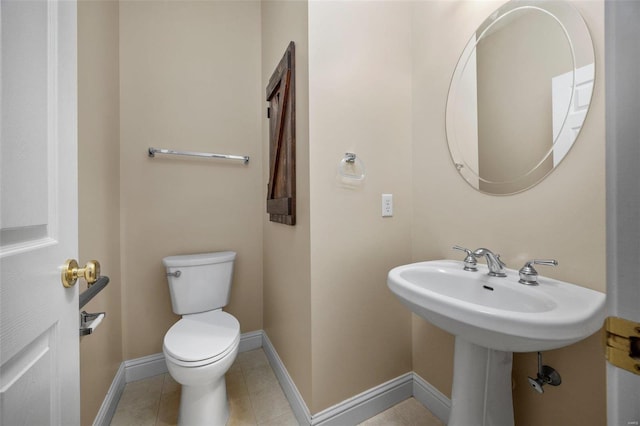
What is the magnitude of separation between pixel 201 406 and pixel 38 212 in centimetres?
114

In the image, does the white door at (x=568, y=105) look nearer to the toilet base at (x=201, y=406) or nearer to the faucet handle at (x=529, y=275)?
the faucet handle at (x=529, y=275)

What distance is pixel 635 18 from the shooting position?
0.92 ft

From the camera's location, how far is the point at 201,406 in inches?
45.8

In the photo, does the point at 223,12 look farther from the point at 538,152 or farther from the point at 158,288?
the point at 538,152

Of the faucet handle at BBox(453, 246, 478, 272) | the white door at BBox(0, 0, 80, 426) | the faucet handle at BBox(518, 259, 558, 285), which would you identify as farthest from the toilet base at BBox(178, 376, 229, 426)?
the faucet handle at BBox(518, 259, 558, 285)

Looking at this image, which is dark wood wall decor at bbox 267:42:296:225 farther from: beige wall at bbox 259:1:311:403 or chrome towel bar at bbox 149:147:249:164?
chrome towel bar at bbox 149:147:249:164

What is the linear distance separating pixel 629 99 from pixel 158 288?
208 centimetres

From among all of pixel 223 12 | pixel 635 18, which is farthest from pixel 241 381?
pixel 223 12

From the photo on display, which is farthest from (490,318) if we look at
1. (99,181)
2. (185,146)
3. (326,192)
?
(185,146)

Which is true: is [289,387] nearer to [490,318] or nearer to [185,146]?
[490,318]

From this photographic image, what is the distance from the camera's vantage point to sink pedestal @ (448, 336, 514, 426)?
867 mm

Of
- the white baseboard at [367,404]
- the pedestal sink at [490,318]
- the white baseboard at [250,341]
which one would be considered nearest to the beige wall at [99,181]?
the white baseboard at [250,341]

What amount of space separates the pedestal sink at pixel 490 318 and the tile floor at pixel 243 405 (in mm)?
419

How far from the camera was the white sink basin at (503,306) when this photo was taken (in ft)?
1.90
